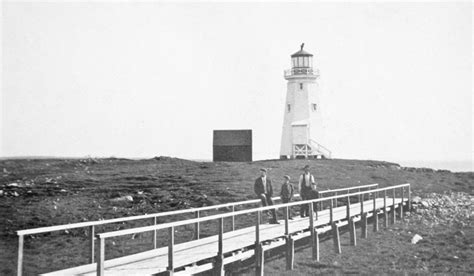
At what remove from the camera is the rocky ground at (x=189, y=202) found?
1923cm

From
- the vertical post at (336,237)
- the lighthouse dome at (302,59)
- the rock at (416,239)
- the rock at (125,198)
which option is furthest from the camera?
the lighthouse dome at (302,59)

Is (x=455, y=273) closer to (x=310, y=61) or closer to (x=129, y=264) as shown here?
(x=129, y=264)

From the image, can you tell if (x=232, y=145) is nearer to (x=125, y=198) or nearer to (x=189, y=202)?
(x=189, y=202)

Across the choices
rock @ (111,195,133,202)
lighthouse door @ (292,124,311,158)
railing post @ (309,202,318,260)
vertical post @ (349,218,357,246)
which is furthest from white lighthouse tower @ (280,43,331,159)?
railing post @ (309,202,318,260)

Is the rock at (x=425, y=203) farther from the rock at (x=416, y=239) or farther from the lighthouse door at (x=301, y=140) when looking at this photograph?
the lighthouse door at (x=301, y=140)

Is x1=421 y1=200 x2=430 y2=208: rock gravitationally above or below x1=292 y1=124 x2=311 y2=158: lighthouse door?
below

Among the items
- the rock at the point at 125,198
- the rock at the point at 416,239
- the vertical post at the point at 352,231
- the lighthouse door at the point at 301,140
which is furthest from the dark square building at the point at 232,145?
the vertical post at the point at 352,231

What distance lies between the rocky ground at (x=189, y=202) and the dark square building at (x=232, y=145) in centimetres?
612

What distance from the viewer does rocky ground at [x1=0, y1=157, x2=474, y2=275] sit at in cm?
1923

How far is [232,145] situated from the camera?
182ft

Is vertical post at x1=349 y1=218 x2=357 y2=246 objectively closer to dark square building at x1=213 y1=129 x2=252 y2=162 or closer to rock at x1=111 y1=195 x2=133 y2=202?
rock at x1=111 y1=195 x2=133 y2=202

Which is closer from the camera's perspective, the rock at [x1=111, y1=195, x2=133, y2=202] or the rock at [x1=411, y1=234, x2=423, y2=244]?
the rock at [x1=411, y1=234, x2=423, y2=244]

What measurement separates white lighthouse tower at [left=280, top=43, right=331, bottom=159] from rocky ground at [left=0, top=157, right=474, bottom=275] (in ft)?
26.3

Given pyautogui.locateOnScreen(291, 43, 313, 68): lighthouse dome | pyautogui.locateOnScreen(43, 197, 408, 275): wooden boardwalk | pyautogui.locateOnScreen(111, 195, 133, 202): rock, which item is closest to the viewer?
pyautogui.locateOnScreen(43, 197, 408, 275): wooden boardwalk
